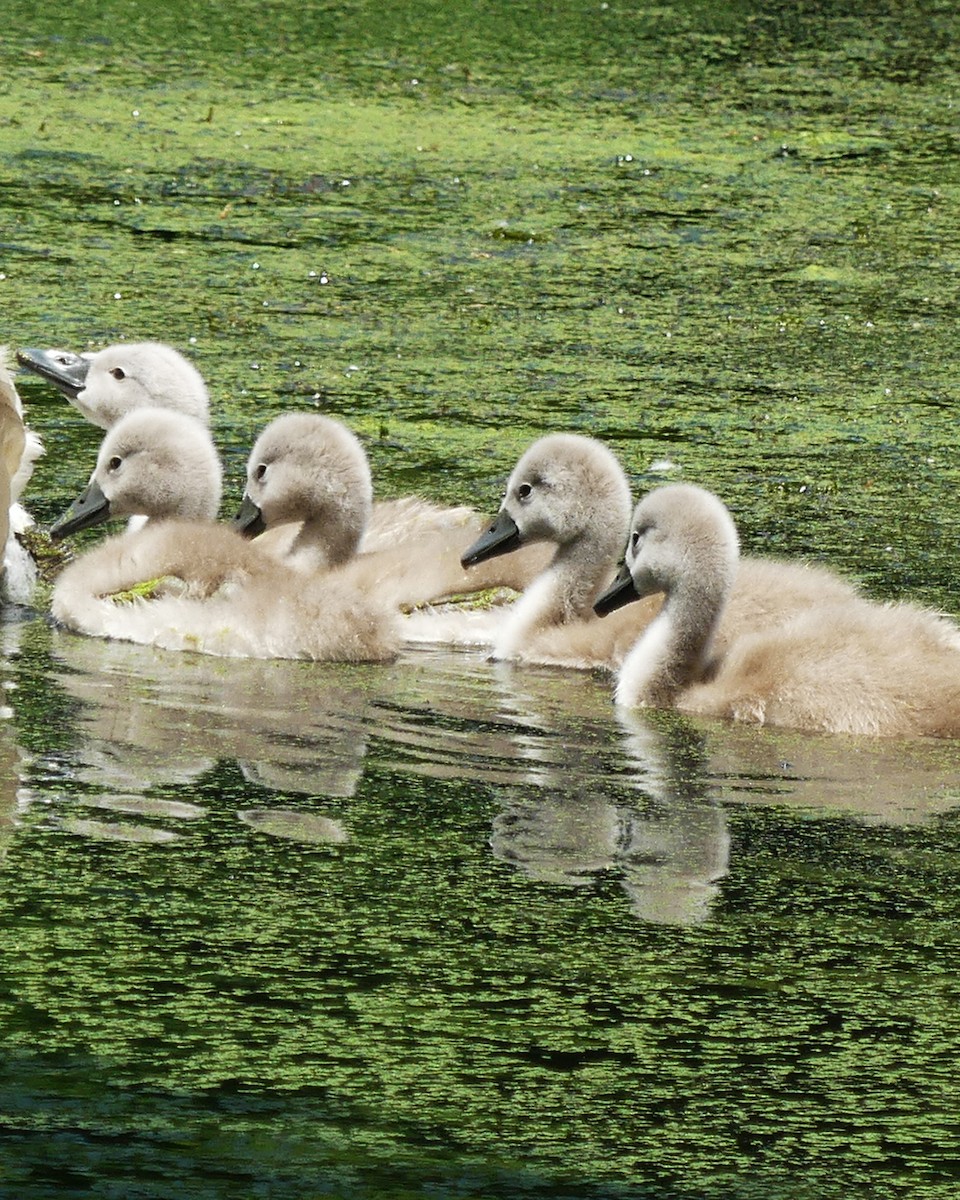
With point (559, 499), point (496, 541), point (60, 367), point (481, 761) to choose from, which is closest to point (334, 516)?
point (496, 541)

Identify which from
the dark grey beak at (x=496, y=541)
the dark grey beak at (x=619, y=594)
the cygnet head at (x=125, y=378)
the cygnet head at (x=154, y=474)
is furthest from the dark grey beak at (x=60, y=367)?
the dark grey beak at (x=619, y=594)

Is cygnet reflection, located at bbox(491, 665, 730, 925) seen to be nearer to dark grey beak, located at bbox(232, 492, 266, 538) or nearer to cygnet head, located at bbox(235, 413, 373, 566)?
cygnet head, located at bbox(235, 413, 373, 566)

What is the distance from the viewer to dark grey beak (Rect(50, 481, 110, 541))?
5.43m

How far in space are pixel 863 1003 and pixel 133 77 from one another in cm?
804

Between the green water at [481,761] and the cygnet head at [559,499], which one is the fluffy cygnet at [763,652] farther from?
the cygnet head at [559,499]

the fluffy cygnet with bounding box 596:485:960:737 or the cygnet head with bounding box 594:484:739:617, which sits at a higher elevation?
the cygnet head with bounding box 594:484:739:617

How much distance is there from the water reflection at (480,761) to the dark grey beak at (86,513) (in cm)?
47

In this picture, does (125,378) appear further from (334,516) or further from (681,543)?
(681,543)

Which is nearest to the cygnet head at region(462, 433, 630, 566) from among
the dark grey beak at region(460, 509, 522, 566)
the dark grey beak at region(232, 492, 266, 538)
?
the dark grey beak at region(460, 509, 522, 566)

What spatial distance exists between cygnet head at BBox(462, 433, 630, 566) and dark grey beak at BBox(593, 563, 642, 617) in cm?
21

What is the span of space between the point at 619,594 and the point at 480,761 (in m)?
0.98

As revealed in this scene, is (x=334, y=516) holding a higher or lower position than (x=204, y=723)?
higher

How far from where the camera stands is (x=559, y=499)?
17.2ft

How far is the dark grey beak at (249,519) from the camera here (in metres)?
5.43
